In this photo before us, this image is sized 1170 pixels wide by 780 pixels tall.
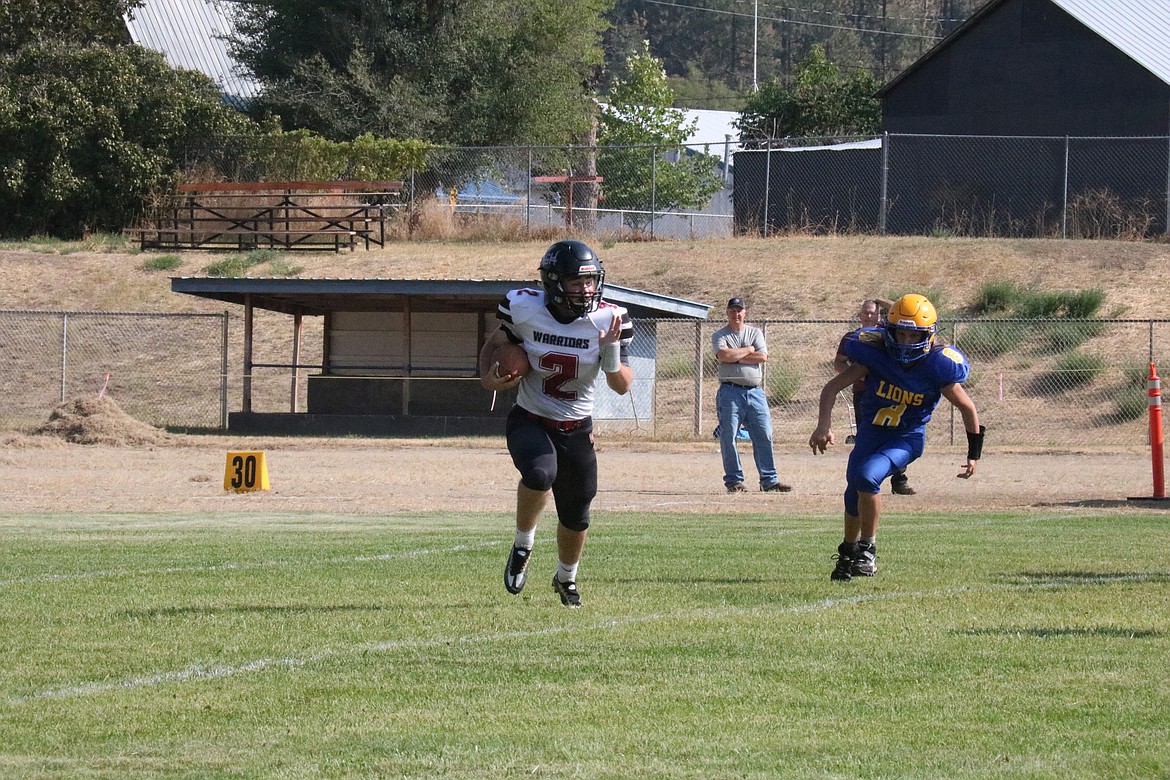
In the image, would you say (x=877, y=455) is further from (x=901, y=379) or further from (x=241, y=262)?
(x=241, y=262)

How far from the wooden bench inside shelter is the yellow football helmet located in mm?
30707

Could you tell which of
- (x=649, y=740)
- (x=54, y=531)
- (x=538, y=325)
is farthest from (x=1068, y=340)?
(x=649, y=740)

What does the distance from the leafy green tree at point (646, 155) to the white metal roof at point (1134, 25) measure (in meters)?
13.0

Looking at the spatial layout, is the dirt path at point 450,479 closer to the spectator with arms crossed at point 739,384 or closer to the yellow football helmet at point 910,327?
the spectator with arms crossed at point 739,384

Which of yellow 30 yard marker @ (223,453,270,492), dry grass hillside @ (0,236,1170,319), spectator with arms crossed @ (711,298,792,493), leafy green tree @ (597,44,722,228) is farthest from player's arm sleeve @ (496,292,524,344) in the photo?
leafy green tree @ (597,44,722,228)

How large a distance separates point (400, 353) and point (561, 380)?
2253cm

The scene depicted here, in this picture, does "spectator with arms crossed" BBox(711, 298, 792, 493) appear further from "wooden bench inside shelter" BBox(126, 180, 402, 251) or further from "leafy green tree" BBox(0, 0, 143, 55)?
"leafy green tree" BBox(0, 0, 143, 55)

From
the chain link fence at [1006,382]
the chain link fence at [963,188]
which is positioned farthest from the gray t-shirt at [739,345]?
the chain link fence at [963,188]

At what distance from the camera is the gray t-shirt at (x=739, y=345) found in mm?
16250

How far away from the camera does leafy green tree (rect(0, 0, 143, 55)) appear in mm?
46656

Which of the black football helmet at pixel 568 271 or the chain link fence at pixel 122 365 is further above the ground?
the black football helmet at pixel 568 271

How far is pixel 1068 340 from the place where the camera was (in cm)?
2997

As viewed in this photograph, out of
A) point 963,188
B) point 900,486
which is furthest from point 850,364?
point 963,188

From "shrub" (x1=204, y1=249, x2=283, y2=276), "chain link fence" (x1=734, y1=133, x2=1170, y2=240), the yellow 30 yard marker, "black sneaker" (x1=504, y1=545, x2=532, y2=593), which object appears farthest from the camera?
"shrub" (x1=204, y1=249, x2=283, y2=276)
